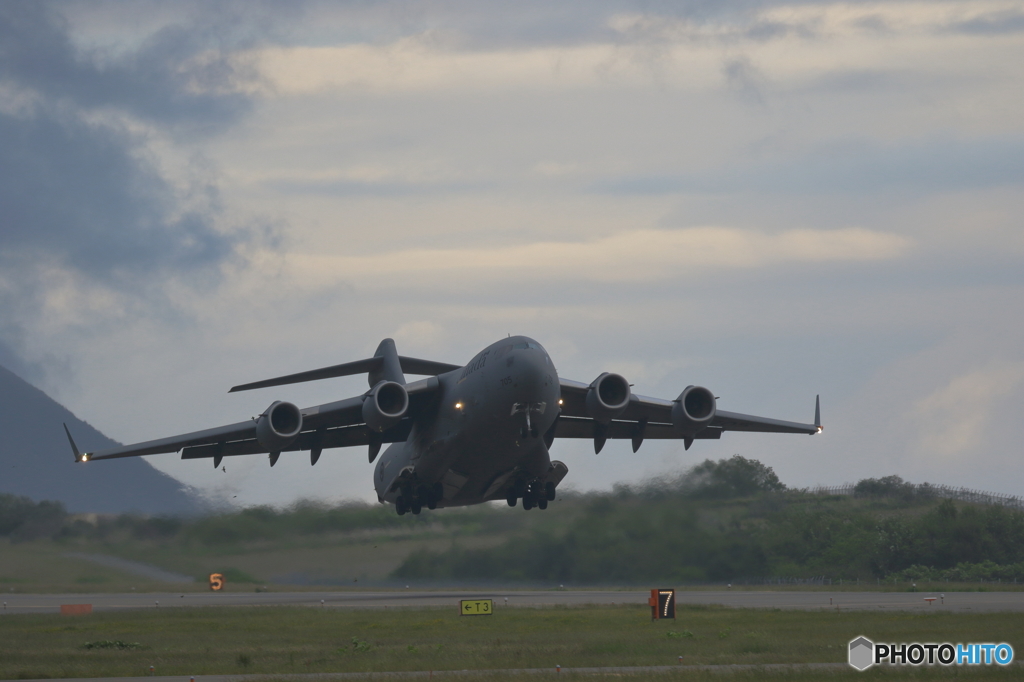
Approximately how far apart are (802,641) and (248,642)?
11.1m

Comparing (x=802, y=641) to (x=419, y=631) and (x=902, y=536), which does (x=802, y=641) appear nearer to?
(x=419, y=631)

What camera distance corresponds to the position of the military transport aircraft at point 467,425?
23.9 meters

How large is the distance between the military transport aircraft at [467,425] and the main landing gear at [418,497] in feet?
0.09

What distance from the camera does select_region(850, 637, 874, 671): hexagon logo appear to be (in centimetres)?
1714

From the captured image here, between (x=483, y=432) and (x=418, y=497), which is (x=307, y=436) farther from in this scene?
(x=483, y=432)

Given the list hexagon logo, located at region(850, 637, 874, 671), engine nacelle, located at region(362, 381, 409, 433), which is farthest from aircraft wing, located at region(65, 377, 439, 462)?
hexagon logo, located at region(850, 637, 874, 671)

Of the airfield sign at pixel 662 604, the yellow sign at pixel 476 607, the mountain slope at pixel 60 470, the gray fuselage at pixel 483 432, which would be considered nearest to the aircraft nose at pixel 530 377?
the gray fuselage at pixel 483 432

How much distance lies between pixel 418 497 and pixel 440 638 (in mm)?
5853

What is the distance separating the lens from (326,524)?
32.1 metres

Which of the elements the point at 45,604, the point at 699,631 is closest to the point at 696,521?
the point at 699,631

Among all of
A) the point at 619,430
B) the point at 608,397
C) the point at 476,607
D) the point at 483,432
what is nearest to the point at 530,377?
the point at 483,432

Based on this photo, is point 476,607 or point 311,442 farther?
point 311,442

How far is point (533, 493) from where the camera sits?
28125 mm

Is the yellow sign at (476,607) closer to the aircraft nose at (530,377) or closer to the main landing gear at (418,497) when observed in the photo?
the main landing gear at (418,497)
